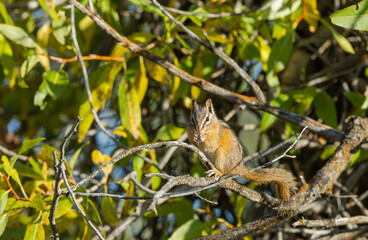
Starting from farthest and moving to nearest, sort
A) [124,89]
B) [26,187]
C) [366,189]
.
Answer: [366,189] → [124,89] → [26,187]

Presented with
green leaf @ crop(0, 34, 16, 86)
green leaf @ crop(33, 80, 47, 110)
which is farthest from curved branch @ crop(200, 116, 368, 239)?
green leaf @ crop(0, 34, 16, 86)

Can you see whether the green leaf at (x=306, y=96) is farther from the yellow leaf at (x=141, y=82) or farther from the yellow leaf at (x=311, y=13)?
the yellow leaf at (x=141, y=82)

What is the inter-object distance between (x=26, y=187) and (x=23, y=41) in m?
0.65

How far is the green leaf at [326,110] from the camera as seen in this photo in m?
2.36

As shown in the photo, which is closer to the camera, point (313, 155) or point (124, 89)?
point (124, 89)

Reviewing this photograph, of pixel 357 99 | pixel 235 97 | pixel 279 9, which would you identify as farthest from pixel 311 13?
pixel 235 97

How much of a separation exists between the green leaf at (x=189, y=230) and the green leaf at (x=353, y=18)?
40.2 inches

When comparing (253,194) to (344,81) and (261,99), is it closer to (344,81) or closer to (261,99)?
(261,99)

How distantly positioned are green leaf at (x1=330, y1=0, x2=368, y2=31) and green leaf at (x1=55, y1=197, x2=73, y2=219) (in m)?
1.20

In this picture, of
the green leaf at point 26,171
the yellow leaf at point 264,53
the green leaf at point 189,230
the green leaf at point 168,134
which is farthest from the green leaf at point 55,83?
the yellow leaf at point 264,53

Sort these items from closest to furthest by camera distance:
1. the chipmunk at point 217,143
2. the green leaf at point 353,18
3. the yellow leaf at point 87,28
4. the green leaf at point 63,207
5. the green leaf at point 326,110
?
1. the green leaf at point 353,18
2. the green leaf at point 63,207
3. the chipmunk at point 217,143
4. the green leaf at point 326,110
5. the yellow leaf at point 87,28

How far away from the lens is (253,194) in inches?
62.0

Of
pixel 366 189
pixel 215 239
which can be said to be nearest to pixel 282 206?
pixel 215 239

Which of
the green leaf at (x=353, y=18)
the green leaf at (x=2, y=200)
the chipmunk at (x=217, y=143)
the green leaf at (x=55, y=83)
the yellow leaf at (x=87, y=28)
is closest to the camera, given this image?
the green leaf at (x=353, y=18)
